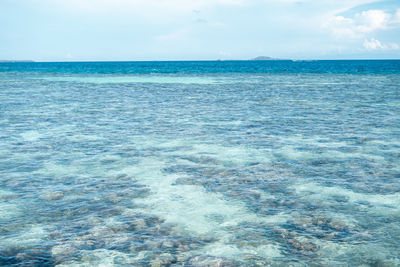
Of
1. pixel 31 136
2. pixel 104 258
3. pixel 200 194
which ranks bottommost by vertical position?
pixel 104 258

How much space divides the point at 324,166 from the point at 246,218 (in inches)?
174

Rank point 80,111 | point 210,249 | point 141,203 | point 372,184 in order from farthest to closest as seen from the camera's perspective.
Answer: point 80,111 → point 372,184 → point 141,203 → point 210,249

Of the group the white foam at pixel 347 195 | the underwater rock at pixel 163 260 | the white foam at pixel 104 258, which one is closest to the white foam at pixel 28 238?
the white foam at pixel 104 258

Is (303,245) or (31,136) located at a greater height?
(31,136)

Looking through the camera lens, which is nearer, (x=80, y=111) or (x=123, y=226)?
(x=123, y=226)

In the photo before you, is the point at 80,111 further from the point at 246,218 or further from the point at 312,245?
the point at 312,245

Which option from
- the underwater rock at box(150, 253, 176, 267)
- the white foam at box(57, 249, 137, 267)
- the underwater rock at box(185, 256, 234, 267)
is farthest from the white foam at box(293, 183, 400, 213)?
the white foam at box(57, 249, 137, 267)

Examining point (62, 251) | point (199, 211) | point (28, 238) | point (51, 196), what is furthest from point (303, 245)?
point (51, 196)

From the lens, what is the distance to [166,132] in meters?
15.0

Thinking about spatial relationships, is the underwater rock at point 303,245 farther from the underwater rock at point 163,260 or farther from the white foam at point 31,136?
the white foam at point 31,136

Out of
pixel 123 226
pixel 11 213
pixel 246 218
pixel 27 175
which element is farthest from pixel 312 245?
pixel 27 175

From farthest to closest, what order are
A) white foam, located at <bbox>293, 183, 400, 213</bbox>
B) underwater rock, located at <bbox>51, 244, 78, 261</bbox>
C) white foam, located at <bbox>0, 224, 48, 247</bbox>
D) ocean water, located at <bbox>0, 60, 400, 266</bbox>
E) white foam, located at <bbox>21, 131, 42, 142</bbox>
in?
1. white foam, located at <bbox>21, 131, 42, 142</bbox>
2. white foam, located at <bbox>293, 183, 400, 213</bbox>
3. white foam, located at <bbox>0, 224, 48, 247</bbox>
4. ocean water, located at <bbox>0, 60, 400, 266</bbox>
5. underwater rock, located at <bbox>51, 244, 78, 261</bbox>

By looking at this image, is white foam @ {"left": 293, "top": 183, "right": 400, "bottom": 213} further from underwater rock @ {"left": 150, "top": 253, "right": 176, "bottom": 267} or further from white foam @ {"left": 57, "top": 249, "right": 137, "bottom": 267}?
white foam @ {"left": 57, "top": 249, "right": 137, "bottom": 267}

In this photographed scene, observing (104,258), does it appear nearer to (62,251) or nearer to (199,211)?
(62,251)
